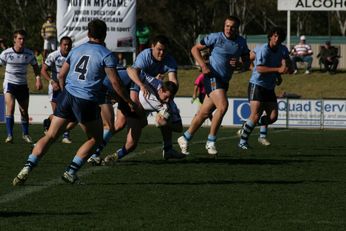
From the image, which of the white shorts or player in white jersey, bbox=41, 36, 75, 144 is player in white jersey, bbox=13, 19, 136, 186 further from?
the white shorts

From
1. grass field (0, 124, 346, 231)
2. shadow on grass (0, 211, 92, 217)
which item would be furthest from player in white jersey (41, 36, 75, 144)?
shadow on grass (0, 211, 92, 217)

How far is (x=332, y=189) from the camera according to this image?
1145 cm

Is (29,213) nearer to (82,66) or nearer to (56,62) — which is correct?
(82,66)

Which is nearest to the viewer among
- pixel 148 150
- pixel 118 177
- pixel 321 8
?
pixel 118 177

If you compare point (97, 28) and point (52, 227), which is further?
point (97, 28)

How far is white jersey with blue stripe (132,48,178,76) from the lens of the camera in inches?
555

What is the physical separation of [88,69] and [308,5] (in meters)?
31.7

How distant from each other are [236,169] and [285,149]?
187 inches

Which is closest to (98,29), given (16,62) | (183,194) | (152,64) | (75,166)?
(75,166)

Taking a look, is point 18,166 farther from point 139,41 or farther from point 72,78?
point 139,41

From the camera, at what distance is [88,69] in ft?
36.9

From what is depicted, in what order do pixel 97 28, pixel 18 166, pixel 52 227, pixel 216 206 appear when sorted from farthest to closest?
pixel 18 166
pixel 97 28
pixel 216 206
pixel 52 227

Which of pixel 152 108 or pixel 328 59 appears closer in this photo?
pixel 152 108

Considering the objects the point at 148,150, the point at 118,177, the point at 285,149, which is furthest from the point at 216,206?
the point at 285,149
